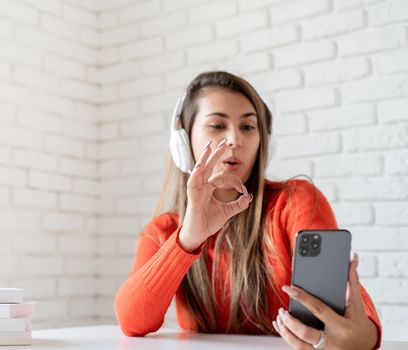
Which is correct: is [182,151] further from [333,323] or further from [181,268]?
[333,323]

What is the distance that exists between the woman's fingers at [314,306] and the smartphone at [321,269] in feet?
0.06

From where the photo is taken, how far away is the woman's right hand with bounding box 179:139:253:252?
5.19ft

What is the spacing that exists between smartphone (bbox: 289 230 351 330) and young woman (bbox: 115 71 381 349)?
0.38m

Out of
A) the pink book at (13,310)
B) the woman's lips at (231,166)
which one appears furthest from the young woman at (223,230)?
the pink book at (13,310)

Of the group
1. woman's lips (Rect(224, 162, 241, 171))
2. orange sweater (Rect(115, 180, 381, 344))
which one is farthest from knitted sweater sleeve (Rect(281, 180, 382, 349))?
woman's lips (Rect(224, 162, 241, 171))

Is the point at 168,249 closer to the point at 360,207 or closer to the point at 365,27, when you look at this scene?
the point at 360,207

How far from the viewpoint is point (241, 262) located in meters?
1.79

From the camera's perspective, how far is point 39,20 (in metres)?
2.80

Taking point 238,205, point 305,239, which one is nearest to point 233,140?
point 238,205

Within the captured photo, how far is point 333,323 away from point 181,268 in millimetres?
542

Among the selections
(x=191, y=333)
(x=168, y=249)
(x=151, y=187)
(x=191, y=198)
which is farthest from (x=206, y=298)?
(x=151, y=187)

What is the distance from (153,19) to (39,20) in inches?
17.7

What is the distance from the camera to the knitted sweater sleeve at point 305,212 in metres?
1.73

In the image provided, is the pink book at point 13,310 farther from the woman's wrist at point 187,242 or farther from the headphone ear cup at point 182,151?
the headphone ear cup at point 182,151
